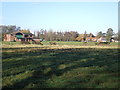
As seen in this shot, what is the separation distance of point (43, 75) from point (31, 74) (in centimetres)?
61

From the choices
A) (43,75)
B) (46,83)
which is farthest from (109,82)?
(43,75)

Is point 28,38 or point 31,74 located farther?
point 28,38

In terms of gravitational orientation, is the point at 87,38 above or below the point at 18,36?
below

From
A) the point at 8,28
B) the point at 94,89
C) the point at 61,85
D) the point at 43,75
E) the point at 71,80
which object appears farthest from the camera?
the point at 8,28

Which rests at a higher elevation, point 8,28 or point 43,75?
point 8,28

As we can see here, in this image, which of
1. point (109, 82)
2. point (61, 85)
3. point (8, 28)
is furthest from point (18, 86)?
point (8, 28)

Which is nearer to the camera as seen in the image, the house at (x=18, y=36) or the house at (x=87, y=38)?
the house at (x=18, y=36)

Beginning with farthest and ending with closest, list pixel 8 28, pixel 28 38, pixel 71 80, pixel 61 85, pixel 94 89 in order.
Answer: pixel 8 28 < pixel 28 38 < pixel 71 80 < pixel 61 85 < pixel 94 89

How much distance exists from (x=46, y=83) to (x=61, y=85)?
664 mm

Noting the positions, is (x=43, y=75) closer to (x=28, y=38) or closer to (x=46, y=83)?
(x=46, y=83)

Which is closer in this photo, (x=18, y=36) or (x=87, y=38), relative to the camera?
(x=18, y=36)

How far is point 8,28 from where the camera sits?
10381 cm

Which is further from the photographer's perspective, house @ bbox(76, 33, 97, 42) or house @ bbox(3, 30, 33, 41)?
house @ bbox(76, 33, 97, 42)

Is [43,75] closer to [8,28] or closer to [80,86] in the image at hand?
[80,86]
